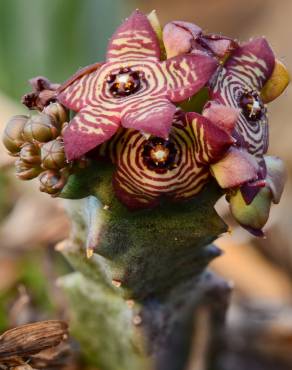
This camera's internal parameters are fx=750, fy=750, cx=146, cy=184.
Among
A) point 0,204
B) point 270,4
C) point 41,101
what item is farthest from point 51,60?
point 270,4

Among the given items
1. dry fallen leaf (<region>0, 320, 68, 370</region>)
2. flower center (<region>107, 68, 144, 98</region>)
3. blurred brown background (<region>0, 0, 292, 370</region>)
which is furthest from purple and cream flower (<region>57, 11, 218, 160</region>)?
blurred brown background (<region>0, 0, 292, 370</region>)

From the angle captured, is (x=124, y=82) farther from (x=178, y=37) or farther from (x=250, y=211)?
(x=250, y=211)

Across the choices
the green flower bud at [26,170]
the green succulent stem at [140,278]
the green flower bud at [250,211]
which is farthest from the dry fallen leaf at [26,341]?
the green flower bud at [250,211]

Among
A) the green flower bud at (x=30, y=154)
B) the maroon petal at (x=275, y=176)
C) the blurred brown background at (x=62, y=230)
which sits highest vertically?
the green flower bud at (x=30, y=154)

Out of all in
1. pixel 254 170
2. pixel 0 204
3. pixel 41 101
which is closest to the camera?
pixel 254 170

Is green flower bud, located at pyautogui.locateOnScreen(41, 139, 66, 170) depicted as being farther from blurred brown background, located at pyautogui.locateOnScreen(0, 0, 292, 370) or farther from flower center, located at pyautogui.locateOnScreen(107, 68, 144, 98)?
blurred brown background, located at pyautogui.locateOnScreen(0, 0, 292, 370)

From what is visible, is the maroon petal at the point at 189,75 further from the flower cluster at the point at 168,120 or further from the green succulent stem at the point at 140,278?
the green succulent stem at the point at 140,278

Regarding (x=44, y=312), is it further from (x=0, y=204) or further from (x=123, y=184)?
(x=123, y=184)
